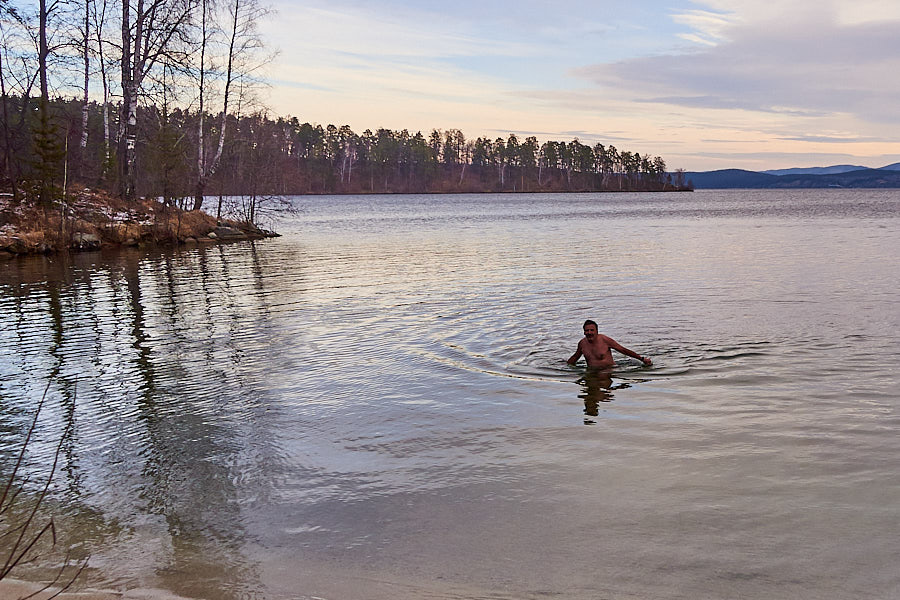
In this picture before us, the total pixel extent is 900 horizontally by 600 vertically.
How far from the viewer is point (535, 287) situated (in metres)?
21.4

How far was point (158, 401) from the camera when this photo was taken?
33.6 feet

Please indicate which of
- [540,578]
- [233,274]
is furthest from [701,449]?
[233,274]

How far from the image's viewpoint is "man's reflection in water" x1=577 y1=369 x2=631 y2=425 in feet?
32.1

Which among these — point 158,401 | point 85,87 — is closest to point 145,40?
point 85,87

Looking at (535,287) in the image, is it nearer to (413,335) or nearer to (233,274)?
(413,335)

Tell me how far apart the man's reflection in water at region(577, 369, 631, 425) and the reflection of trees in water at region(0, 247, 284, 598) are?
415 centimetres

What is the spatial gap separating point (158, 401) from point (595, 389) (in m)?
6.23

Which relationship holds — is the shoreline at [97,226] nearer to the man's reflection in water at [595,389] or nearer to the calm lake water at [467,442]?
the calm lake water at [467,442]

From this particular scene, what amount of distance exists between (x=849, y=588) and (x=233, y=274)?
2299 cm

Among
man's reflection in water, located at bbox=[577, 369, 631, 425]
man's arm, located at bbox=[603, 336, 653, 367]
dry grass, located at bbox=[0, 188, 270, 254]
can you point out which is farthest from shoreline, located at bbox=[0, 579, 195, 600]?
dry grass, located at bbox=[0, 188, 270, 254]

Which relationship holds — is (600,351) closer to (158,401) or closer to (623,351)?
(623,351)

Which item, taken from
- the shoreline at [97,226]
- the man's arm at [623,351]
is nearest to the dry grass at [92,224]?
the shoreline at [97,226]

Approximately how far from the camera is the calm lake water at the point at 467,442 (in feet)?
18.3

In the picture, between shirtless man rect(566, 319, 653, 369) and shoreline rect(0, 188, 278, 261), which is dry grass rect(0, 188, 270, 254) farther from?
shirtless man rect(566, 319, 653, 369)
